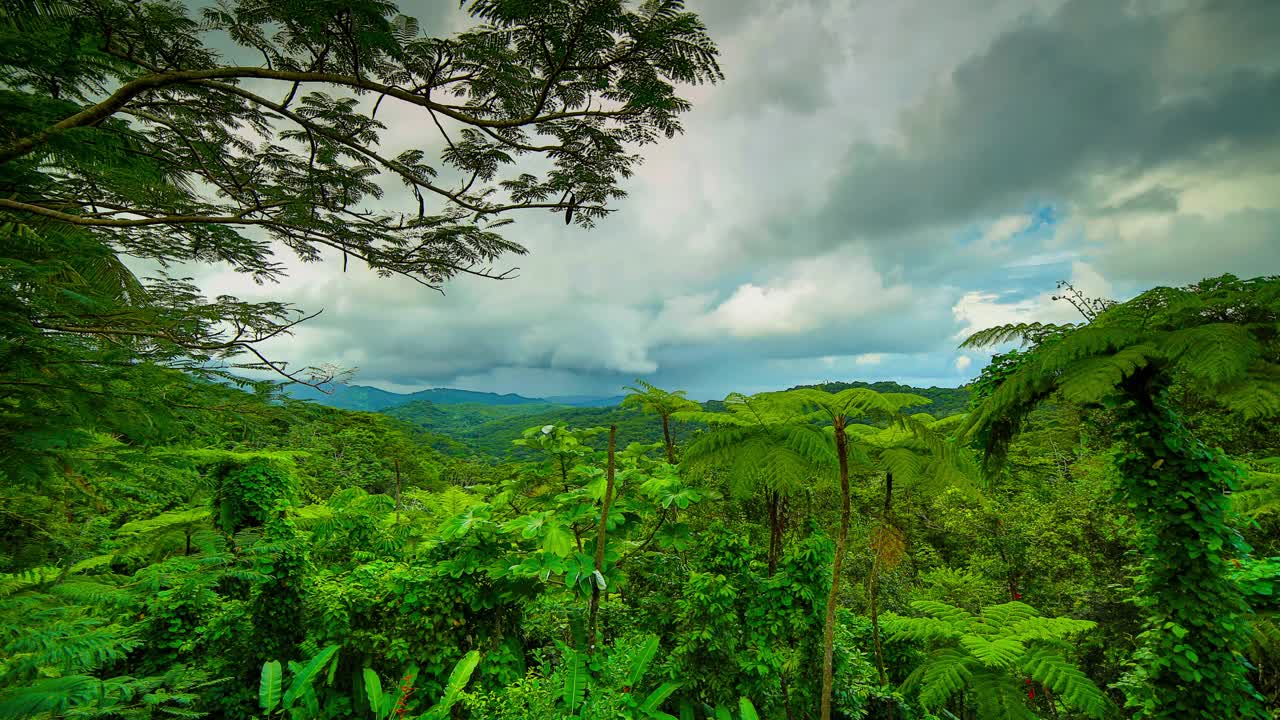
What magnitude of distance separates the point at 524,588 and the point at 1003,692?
4100 mm

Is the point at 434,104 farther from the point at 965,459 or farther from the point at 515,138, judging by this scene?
the point at 965,459

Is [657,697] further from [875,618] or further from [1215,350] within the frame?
[1215,350]

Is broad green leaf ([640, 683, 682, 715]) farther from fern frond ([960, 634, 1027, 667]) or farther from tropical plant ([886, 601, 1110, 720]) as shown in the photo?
fern frond ([960, 634, 1027, 667])

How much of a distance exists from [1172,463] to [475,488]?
18.3ft

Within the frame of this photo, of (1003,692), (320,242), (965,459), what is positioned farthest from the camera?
(320,242)

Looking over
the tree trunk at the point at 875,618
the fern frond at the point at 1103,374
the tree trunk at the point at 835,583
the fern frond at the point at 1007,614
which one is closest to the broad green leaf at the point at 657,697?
the tree trunk at the point at 835,583

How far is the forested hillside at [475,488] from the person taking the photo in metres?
Result: 2.27

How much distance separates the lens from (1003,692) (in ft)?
11.7

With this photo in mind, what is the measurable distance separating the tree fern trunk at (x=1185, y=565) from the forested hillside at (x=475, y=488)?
0.02 m

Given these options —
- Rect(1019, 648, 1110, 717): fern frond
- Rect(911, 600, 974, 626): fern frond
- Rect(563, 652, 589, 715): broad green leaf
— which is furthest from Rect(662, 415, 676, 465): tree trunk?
Rect(1019, 648, 1110, 717): fern frond

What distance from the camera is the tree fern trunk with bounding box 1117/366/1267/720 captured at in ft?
8.82

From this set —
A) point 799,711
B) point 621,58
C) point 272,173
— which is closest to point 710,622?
point 799,711

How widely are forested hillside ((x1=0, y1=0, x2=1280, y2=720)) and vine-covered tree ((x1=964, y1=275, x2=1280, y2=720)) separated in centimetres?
2

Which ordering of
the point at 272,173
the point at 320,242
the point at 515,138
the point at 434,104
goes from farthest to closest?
the point at 272,173 → the point at 320,242 → the point at 515,138 → the point at 434,104
